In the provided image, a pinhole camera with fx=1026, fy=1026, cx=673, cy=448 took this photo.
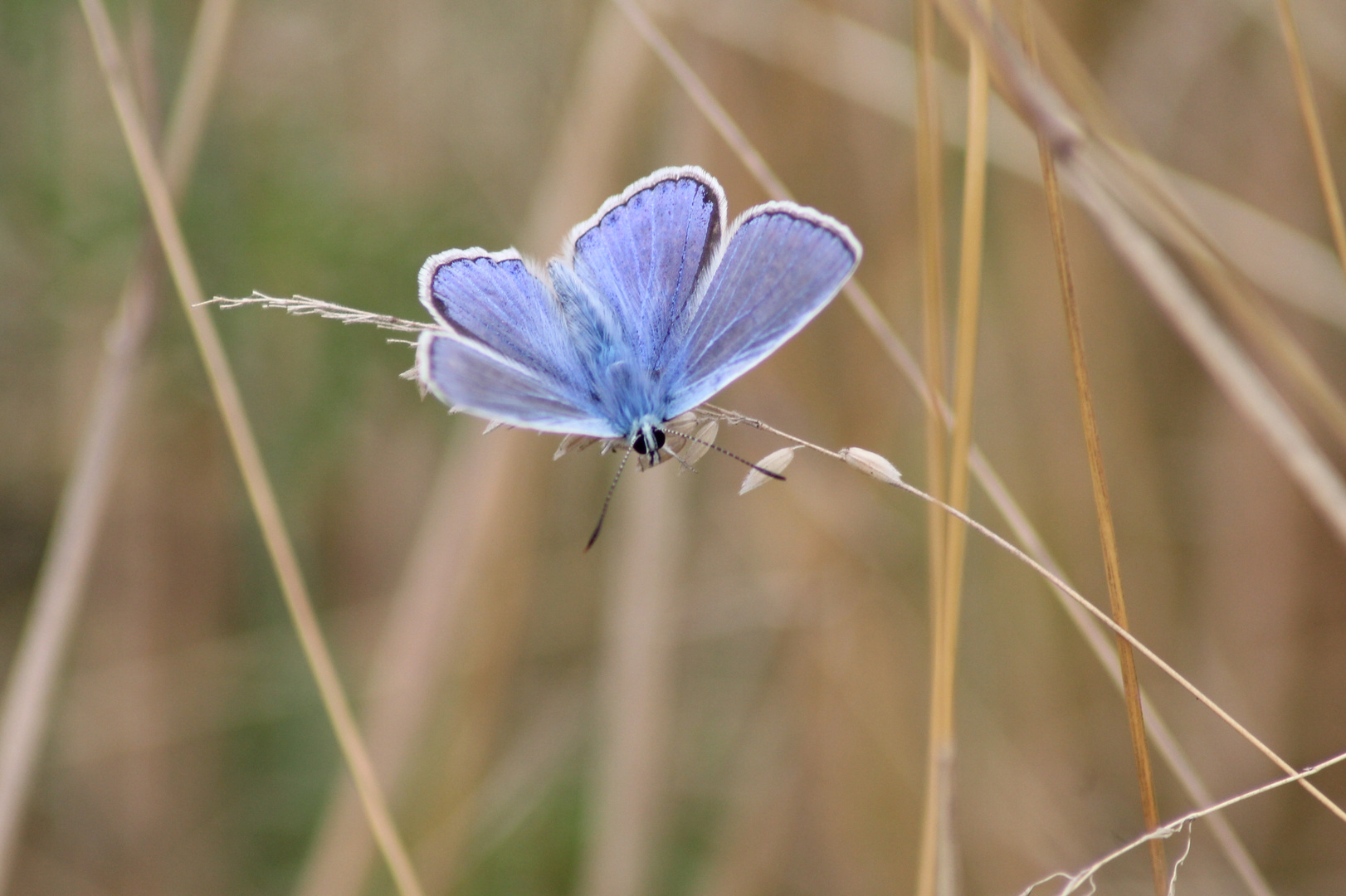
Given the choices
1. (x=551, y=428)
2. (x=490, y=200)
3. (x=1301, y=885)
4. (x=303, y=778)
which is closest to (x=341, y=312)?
(x=551, y=428)

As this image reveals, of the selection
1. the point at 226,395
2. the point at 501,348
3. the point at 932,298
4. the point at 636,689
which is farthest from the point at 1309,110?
the point at 636,689

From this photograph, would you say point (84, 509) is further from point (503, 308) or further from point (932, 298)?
point (932, 298)

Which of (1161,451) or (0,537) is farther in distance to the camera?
(1161,451)

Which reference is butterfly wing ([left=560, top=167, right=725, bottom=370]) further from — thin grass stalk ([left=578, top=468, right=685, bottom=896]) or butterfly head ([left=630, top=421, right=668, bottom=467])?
thin grass stalk ([left=578, top=468, right=685, bottom=896])

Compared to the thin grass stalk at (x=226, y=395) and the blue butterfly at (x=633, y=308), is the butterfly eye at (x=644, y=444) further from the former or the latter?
the thin grass stalk at (x=226, y=395)

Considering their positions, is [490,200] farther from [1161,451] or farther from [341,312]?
[1161,451]

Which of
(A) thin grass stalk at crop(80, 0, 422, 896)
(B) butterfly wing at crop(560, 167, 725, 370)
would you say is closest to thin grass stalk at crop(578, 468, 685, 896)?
(B) butterfly wing at crop(560, 167, 725, 370)
